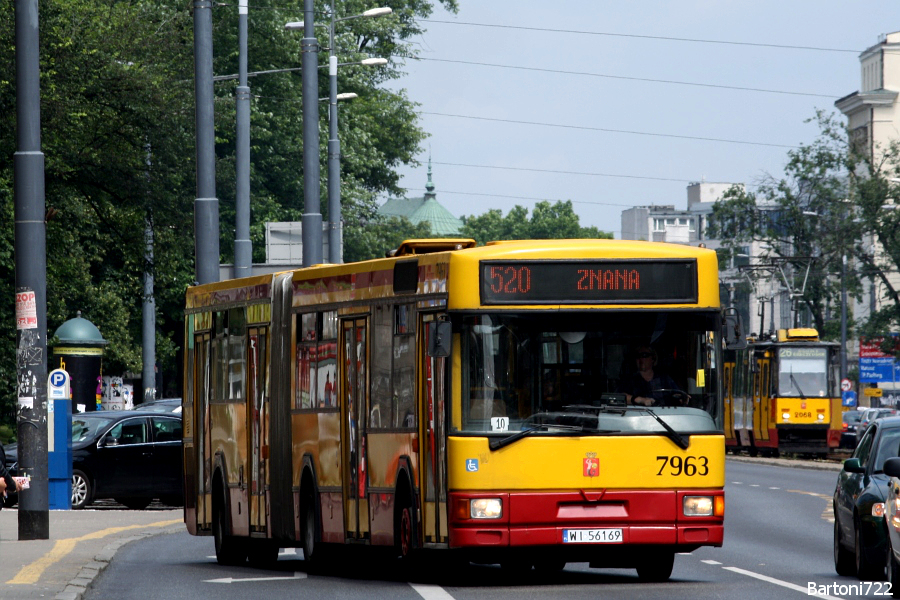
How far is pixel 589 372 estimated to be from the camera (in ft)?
46.4

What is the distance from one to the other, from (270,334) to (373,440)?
2.47m

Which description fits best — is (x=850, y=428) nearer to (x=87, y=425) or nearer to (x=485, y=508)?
(x=87, y=425)

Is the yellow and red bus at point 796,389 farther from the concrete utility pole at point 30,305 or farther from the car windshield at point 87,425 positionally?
the concrete utility pole at point 30,305

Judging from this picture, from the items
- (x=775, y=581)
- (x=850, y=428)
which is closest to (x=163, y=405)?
(x=775, y=581)

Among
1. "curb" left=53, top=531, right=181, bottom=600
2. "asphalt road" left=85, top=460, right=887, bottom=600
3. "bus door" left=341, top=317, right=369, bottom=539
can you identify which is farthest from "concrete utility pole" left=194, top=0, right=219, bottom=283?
"bus door" left=341, top=317, right=369, bottom=539

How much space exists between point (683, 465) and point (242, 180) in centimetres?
1874

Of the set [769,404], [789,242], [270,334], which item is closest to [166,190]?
[769,404]

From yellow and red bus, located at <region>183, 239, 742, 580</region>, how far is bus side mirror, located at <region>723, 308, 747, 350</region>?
53 mm

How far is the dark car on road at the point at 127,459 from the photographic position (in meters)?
29.8

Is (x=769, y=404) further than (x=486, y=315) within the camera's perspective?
Yes

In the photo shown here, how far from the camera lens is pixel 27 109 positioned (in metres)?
19.7

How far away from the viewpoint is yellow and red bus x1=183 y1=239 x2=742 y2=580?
14.0 metres

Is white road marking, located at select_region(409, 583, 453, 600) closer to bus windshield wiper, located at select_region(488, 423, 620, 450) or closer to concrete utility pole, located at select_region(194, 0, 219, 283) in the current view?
bus windshield wiper, located at select_region(488, 423, 620, 450)

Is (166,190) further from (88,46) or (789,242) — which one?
(789,242)
